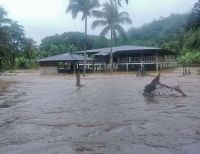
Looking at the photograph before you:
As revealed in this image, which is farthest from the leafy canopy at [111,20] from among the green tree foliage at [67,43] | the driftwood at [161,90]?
the driftwood at [161,90]

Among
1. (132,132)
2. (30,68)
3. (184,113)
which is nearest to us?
(132,132)

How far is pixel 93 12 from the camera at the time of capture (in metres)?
53.5

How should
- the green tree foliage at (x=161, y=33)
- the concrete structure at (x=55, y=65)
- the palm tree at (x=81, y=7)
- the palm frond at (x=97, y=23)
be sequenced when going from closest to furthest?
the palm tree at (x=81, y=7), the concrete structure at (x=55, y=65), the palm frond at (x=97, y=23), the green tree foliage at (x=161, y=33)

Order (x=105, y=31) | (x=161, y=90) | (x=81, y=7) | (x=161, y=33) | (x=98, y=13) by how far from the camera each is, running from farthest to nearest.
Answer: (x=161, y=33) < (x=105, y=31) < (x=98, y=13) < (x=81, y=7) < (x=161, y=90)

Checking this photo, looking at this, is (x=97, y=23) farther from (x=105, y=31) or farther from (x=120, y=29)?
(x=120, y=29)

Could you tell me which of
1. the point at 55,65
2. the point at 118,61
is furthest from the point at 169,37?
the point at 55,65

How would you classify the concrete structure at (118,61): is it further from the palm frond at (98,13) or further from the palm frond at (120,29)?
the palm frond at (98,13)

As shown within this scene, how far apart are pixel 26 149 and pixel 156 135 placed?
11.2 feet

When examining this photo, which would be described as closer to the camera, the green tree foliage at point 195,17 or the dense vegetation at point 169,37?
the green tree foliage at point 195,17

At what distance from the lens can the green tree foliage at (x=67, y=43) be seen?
286 feet

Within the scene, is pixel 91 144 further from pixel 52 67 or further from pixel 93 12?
pixel 52 67

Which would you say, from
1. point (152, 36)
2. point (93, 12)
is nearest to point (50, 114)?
point (93, 12)

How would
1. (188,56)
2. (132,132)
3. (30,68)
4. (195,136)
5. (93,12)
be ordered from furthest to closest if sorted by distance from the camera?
(30,68)
(188,56)
(93,12)
(132,132)
(195,136)

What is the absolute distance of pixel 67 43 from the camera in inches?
3735
